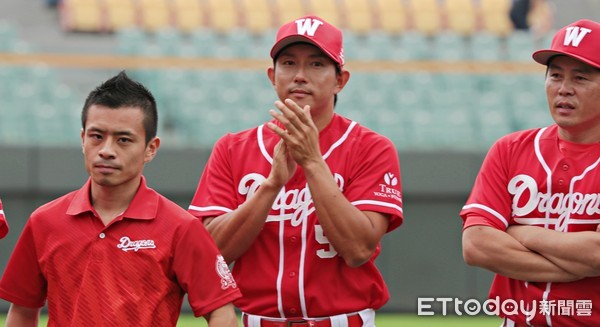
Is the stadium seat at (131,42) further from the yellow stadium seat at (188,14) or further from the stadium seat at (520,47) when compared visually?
the stadium seat at (520,47)

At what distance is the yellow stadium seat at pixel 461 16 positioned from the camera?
18.2 metres

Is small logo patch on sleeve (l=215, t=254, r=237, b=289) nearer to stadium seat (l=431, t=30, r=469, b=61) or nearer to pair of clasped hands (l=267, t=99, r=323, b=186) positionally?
pair of clasped hands (l=267, t=99, r=323, b=186)

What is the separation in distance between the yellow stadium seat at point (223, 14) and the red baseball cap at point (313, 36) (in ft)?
44.1

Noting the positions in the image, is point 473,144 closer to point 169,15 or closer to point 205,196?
point 205,196

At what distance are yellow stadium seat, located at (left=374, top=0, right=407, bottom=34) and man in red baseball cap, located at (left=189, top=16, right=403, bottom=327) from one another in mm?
13786

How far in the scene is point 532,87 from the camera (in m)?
11.9

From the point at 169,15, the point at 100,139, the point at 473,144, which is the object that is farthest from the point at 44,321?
the point at 169,15

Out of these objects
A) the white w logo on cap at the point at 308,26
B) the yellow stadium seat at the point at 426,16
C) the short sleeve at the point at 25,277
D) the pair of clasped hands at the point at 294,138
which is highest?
the yellow stadium seat at the point at 426,16

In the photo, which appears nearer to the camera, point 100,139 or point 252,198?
point 100,139

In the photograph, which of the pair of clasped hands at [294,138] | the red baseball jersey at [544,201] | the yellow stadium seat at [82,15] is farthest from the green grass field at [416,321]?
the yellow stadium seat at [82,15]

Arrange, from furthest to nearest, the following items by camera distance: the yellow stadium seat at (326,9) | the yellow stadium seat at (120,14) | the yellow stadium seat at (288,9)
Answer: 1. the yellow stadium seat at (326,9)
2. the yellow stadium seat at (288,9)
3. the yellow stadium seat at (120,14)

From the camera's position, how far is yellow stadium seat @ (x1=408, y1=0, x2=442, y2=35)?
18264 millimetres

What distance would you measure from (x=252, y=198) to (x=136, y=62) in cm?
707

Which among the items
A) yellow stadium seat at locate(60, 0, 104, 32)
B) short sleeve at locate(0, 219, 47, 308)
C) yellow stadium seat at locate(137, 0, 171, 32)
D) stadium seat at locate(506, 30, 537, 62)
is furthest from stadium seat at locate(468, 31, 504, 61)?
short sleeve at locate(0, 219, 47, 308)
